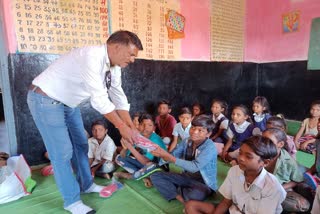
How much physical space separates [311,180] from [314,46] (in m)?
2.92

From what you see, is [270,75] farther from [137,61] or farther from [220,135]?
[137,61]

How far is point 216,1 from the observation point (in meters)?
4.16

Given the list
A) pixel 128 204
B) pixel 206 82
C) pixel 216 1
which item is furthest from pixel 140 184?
pixel 216 1

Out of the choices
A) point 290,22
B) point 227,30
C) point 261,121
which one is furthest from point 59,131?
point 290,22

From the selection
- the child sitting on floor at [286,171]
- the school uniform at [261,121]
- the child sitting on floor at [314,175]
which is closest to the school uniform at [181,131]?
the school uniform at [261,121]

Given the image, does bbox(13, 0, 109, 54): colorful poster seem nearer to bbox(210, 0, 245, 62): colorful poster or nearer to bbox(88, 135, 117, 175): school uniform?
bbox(88, 135, 117, 175): school uniform

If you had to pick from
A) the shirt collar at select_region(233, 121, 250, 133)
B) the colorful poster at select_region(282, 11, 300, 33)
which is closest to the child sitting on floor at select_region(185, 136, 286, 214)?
the shirt collar at select_region(233, 121, 250, 133)

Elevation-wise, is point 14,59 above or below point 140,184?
above

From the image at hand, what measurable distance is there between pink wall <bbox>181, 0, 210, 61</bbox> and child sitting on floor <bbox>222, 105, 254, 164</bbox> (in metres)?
1.36

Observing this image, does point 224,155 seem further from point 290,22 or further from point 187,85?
point 290,22

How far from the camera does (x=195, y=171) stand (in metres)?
1.90

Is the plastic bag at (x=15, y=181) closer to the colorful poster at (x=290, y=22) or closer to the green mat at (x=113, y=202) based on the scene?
the green mat at (x=113, y=202)

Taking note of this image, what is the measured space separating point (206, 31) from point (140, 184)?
2822mm

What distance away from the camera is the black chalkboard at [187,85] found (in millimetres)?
2686
